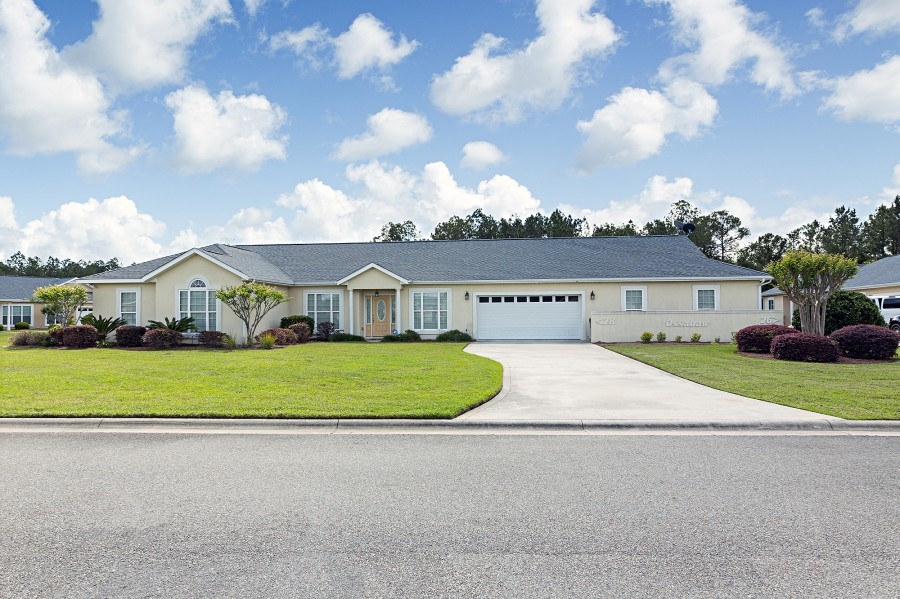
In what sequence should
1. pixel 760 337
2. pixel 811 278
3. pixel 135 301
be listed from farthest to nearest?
pixel 135 301 → pixel 760 337 → pixel 811 278

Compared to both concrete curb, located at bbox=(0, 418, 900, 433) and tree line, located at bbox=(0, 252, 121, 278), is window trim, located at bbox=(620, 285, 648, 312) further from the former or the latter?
tree line, located at bbox=(0, 252, 121, 278)

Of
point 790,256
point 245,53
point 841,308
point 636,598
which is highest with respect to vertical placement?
point 245,53

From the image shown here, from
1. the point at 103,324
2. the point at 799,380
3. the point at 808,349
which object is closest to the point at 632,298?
the point at 808,349

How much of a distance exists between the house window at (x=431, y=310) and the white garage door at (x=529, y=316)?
152 cm

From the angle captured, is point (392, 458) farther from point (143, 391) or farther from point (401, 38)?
point (401, 38)

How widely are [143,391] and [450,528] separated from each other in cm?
833

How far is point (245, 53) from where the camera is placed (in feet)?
53.3

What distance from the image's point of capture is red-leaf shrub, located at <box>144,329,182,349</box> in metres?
21.5

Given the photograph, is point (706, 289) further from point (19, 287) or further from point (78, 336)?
point (19, 287)

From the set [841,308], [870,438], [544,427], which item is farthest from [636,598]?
[841,308]

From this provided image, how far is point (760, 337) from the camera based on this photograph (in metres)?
18.5

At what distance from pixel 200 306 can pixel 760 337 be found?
21.4m

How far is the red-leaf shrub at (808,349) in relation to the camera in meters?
16.1

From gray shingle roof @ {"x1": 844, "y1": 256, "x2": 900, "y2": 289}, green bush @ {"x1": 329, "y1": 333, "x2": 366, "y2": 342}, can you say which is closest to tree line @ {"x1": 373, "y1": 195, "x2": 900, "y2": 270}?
gray shingle roof @ {"x1": 844, "y1": 256, "x2": 900, "y2": 289}
